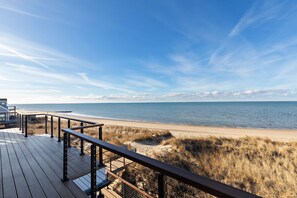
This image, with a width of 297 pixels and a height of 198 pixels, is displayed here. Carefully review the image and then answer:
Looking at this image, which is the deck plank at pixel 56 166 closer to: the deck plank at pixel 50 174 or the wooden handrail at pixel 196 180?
the deck plank at pixel 50 174

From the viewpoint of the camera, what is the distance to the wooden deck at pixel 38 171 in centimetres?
216

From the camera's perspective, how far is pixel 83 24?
989 centimetres

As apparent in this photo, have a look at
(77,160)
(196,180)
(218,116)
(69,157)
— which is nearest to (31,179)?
(77,160)

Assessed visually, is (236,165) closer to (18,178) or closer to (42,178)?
(42,178)

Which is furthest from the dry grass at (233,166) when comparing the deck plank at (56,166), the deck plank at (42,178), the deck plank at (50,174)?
the deck plank at (42,178)

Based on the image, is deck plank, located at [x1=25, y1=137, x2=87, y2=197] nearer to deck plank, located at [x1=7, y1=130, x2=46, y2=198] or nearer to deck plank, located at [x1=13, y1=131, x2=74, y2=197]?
deck plank, located at [x1=13, y1=131, x2=74, y2=197]

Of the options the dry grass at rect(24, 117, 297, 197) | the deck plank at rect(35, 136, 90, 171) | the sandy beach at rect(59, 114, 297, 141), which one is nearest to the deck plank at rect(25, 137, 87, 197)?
the deck plank at rect(35, 136, 90, 171)

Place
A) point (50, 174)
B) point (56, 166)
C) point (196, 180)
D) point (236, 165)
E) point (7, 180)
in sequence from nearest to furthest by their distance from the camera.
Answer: point (196, 180) → point (7, 180) → point (50, 174) → point (56, 166) → point (236, 165)

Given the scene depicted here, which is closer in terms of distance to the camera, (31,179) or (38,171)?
(31,179)

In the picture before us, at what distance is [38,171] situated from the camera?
279 cm

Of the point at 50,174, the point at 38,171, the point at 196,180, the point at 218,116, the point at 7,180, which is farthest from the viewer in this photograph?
the point at 218,116

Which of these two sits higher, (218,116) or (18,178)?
(18,178)

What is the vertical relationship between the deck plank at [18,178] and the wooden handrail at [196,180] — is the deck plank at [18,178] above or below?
below

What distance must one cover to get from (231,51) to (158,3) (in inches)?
488
